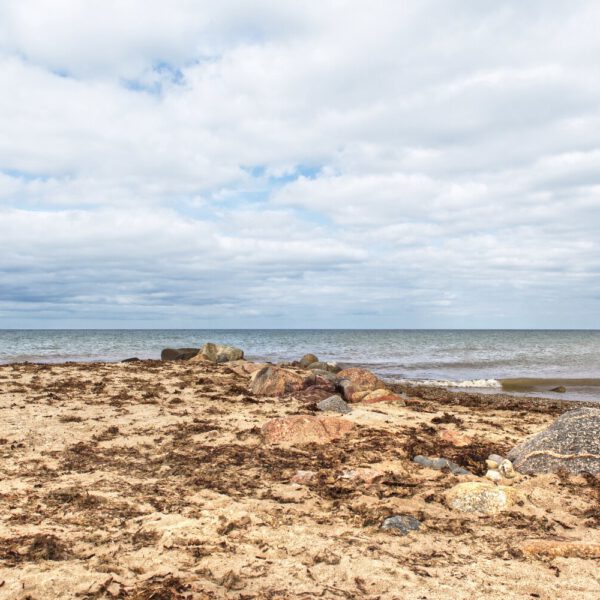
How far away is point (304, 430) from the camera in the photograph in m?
8.17

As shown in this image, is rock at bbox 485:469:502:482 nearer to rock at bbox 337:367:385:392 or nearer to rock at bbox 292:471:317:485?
rock at bbox 292:471:317:485

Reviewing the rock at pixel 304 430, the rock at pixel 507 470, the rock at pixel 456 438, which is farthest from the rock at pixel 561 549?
the rock at pixel 304 430

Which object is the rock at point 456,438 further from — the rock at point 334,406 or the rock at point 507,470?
the rock at point 334,406

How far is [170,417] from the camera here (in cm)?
1009

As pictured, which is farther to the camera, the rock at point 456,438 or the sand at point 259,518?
the rock at point 456,438

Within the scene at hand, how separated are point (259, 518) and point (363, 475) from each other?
1.85 metres

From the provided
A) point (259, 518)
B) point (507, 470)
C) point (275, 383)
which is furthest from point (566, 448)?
point (275, 383)

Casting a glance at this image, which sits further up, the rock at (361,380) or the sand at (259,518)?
the rock at (361,380)

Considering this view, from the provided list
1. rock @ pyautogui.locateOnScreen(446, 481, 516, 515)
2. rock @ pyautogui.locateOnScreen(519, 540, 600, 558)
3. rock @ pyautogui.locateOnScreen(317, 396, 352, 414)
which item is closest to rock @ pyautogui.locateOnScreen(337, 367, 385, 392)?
rock @ pyautogui.locateOnScreen(317, 396, 352, 414)

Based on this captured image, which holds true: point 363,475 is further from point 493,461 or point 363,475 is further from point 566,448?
point 566,448

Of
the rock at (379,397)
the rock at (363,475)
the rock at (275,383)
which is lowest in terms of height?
the rock at (379,397)

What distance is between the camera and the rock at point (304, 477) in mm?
6235

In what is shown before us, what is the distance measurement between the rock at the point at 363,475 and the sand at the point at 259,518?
0.09 meters

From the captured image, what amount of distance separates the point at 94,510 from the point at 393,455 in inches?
166
